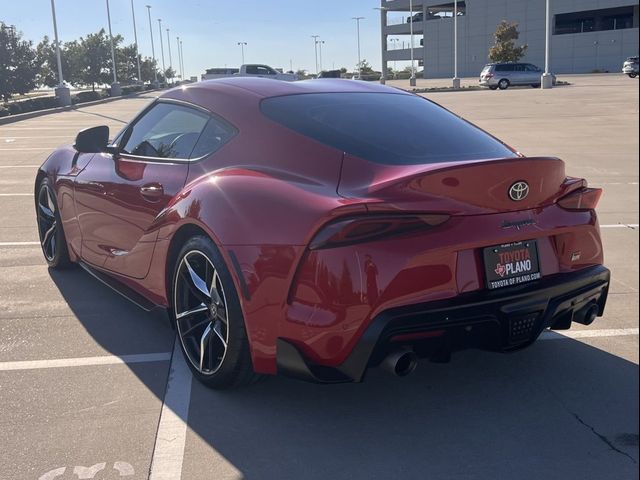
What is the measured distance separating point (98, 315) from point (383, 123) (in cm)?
250

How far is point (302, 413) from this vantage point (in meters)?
3.40

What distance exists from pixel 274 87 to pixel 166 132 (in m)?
0.80

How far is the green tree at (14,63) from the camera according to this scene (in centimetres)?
3843

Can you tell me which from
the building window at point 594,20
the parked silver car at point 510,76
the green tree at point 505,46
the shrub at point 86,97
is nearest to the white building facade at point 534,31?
the building window at point 594,20

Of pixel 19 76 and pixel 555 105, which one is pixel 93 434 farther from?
pixel 19 76

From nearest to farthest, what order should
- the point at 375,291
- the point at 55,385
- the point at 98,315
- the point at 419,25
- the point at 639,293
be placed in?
the point at 639,293 < the point at 375,291 < the point at 55,385 < the point at 98,315 < the point at 419,25

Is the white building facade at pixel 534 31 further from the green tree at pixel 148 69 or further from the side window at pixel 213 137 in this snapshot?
the side window at pixel 213 137

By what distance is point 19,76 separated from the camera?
128 feet

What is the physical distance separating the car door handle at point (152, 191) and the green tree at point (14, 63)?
38825mm

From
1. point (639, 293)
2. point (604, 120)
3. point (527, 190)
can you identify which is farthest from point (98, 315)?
point (604, 120)

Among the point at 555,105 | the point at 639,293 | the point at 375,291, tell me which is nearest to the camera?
the point at 639,293

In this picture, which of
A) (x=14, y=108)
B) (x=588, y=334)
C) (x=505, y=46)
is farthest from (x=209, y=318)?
(x=505, y=46)

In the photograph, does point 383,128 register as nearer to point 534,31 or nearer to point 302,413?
point 302,413

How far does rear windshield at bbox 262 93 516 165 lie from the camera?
3.41 metres
